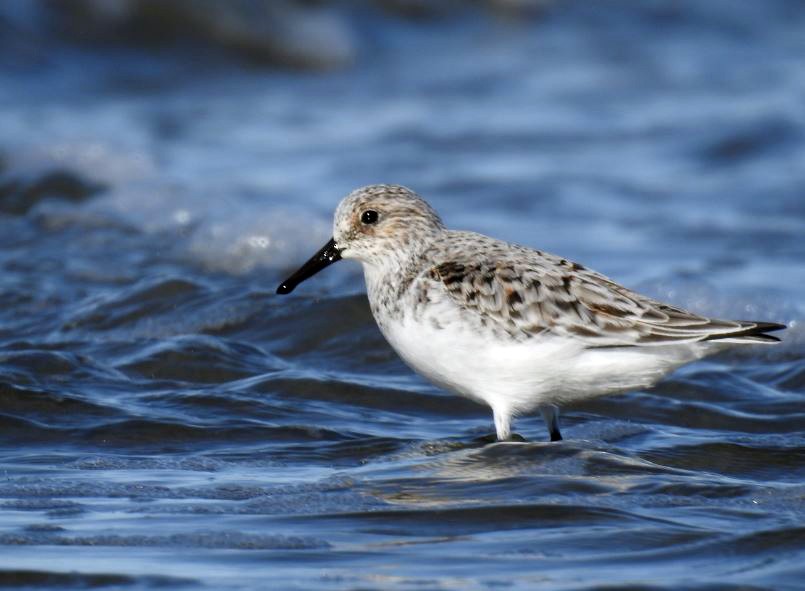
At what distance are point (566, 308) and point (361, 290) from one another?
2.88m

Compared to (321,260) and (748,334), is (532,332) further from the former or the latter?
(321,260)

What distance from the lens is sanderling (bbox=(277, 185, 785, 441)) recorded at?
18.7 ft

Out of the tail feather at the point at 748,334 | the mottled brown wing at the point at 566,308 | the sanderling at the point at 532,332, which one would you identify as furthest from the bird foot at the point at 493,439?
the tail feather at the point at 748,334

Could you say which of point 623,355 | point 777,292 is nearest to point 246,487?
point 623,355

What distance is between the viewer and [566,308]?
575 centimetres

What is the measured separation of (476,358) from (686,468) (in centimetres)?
96

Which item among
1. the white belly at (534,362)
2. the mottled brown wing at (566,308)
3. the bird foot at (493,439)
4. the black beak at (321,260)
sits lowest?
the bird foot at (493,439)

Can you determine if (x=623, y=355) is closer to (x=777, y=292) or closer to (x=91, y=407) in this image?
(x=91, y=407)

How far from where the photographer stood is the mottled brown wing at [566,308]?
5660mm

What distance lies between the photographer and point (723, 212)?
10.6 meters

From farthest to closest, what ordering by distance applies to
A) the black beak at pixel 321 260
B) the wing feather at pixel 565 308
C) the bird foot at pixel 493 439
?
the black beak at pixel 321 260 < the bird foot at pixel 493 439 < the wing feather at pixel 565 308

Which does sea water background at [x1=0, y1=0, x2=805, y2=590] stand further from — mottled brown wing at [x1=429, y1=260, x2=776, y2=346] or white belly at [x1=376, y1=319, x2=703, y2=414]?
mottled brown wing at [x1=429, y1=260, x2=776, y2=346]

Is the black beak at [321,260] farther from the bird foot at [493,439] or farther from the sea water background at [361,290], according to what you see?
the bird foot at [493,439]

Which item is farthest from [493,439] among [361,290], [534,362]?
[361,290]
